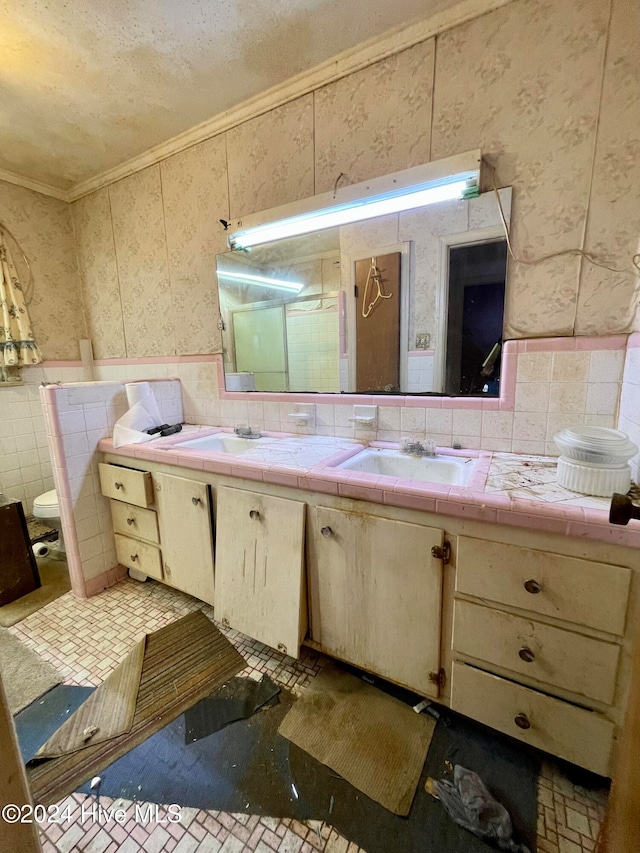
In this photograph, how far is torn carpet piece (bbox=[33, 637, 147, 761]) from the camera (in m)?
1.13

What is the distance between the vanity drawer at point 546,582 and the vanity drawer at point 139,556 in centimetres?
149

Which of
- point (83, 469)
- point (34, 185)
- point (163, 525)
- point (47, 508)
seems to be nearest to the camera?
point (163, 525)

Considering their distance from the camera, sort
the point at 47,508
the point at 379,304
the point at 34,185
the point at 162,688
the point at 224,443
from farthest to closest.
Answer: the point at 34,185
the point at 47,508
the point at 224,443
the point at 379,304
the point at 162,688

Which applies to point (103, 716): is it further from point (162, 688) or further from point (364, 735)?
point (364, 735)

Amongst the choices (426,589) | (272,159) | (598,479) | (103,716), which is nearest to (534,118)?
(272,159)

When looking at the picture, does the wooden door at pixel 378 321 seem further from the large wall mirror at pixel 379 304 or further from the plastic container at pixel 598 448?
the plastic container at pixel 598 448

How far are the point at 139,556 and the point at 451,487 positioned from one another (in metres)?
1.67

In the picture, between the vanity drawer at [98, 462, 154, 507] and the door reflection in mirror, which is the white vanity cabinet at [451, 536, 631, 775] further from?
the vanity drawer at [98, 462, 154, 507]

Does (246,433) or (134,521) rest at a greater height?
(246,433)

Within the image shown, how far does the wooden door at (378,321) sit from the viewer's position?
1.50 metres

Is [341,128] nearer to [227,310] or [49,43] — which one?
[227,310]

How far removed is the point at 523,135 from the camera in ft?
3.99

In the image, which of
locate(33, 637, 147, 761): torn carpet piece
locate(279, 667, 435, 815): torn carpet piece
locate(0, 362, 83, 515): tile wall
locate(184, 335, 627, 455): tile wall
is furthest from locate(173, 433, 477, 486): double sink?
locate(0, 362, 83, 515): tile wall

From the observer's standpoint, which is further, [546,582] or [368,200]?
[368,200]
